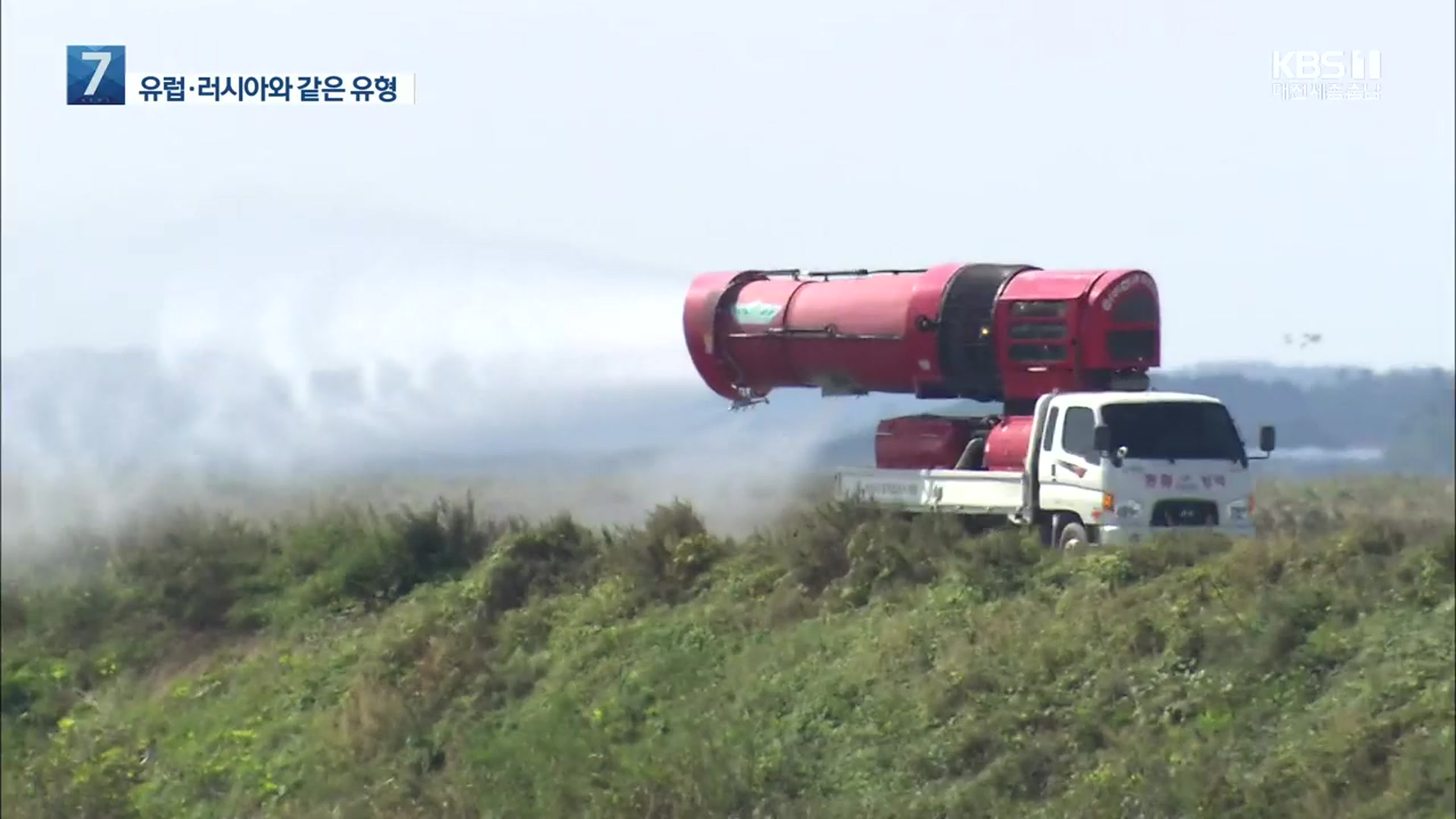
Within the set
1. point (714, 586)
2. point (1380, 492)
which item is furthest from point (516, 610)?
point (1380, 492)

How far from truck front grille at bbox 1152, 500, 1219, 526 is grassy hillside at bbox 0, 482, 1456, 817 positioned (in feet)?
2.85

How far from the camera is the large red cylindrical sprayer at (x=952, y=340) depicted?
23.0m

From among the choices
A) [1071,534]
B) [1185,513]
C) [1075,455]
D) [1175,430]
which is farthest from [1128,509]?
[1175,430]

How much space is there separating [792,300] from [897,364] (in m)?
2.27

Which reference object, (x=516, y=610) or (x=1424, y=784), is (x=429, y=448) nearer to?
(x=516, y=610)

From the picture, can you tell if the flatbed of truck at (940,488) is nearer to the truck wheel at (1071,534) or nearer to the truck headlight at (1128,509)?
the truck wheel at (1071,534)

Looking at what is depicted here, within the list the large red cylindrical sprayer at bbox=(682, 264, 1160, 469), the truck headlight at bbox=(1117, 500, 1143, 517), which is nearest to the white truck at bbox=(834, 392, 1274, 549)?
the truck headlight at bbox=(1117, 500, 1143, 517)

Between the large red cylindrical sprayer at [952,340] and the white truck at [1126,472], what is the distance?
635 mm

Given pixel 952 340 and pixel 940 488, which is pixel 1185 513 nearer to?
pixel 940 488

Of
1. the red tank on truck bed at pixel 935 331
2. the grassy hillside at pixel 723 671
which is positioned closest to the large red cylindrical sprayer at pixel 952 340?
the red tank on truck bed at pixel 935 331

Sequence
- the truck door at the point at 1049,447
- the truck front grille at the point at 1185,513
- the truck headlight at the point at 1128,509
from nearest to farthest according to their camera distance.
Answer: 1. the truck headlight at the point at 1128,509
2. the truck front grille at the point at 1185,513
3. the truck door at the point at 1049,447

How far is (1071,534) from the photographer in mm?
21203

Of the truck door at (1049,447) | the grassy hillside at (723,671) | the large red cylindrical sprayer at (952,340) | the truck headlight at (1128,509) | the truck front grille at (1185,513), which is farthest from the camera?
the large red cylindrical sprayer at (952,340)

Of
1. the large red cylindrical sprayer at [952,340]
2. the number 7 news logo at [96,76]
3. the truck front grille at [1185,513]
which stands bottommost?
the truck front grille at [1185,513]
